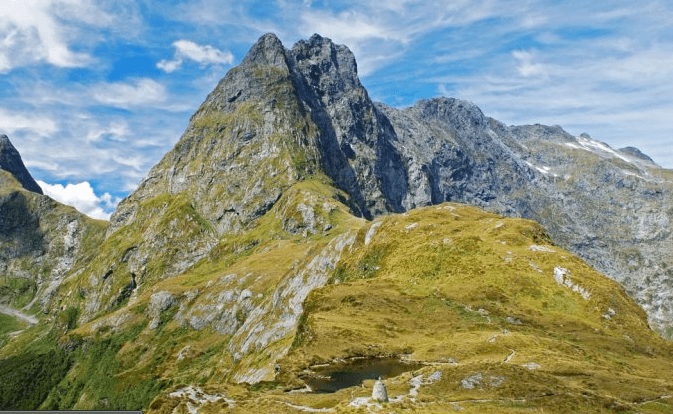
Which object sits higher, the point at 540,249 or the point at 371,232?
the point at 371,232

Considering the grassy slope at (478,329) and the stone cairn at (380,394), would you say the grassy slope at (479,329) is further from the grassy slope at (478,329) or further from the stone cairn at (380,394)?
the stone cairn at (380,394)

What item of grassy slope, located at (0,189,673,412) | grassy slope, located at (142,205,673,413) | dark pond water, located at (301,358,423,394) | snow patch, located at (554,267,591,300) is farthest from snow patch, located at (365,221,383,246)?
dark pond water, located at (301,358,423,394)

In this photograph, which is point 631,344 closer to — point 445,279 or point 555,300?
point 555,300

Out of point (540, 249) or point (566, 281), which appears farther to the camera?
point (540, 249)

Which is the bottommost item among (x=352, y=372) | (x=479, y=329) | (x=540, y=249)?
(x=352, y=372)

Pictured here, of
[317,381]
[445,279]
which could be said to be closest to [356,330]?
[317,381]

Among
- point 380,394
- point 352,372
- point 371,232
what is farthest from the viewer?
point 371,232

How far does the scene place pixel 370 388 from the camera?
74125mm

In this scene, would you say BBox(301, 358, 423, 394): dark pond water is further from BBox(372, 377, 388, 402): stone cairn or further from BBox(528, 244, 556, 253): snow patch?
BBox(528, 244, 556, 253): snow patch

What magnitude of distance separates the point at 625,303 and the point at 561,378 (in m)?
58.6

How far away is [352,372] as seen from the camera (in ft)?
300

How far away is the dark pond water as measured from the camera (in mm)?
83869

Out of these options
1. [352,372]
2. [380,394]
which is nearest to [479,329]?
[352,372]

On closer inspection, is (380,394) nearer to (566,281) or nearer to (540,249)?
(566,281)
